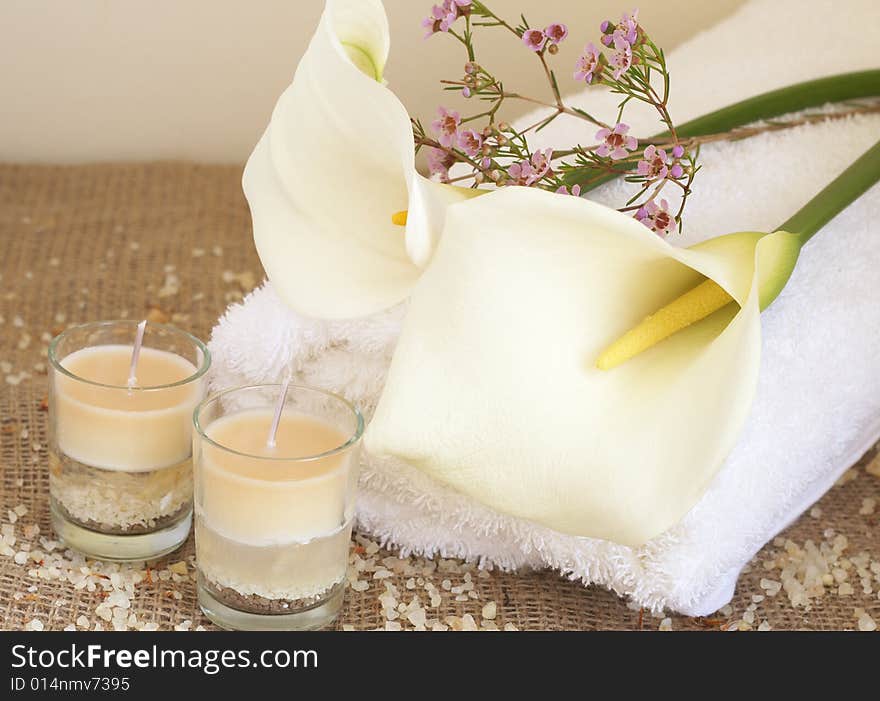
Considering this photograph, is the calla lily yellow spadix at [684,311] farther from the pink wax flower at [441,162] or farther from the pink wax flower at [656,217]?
the pink wax flower at [441,162]

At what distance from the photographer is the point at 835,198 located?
2.10ft

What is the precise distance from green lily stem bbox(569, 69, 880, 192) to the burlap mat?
25cm

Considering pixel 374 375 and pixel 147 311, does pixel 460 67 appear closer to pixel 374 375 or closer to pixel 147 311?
pixel 147 311

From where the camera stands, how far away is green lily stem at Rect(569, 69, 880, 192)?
0.78m

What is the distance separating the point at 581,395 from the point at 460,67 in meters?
0.69

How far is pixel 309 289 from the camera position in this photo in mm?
568

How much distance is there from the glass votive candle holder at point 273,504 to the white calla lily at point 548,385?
0.28 feet

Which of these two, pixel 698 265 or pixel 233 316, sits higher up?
pixel 698 265

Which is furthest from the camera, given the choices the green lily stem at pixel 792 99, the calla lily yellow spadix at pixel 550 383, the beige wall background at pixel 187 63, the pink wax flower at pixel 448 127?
the beige wall background at pixel 187 63

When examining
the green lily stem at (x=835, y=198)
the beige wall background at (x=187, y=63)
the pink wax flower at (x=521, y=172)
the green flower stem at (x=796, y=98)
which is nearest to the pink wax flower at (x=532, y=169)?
the pink wax flower at (x=521, y=172)

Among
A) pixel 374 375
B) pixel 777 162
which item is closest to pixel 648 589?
pixel 374 375

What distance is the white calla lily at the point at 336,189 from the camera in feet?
1.75

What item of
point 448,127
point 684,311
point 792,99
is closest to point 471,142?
point 448,127

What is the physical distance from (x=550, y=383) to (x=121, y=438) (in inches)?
9.4
